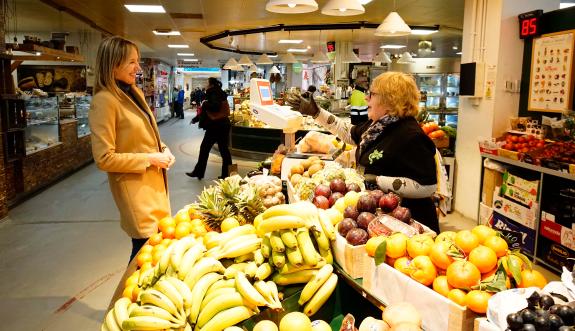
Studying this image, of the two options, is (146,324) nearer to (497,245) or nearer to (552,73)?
(497,245)

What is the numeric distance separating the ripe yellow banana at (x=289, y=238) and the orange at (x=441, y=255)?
50 cm

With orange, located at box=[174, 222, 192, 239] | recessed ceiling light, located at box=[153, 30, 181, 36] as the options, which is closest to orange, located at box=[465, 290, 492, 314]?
orange, located at box=[174, 222, 192, 239]

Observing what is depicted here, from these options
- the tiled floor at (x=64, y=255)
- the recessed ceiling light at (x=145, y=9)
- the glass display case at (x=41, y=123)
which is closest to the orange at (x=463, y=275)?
the tiled floor at (x=64, y=255)

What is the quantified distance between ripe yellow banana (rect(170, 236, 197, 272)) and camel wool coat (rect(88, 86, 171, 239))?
0.86 m

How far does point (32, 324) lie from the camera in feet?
11.6

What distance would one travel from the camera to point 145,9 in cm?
974

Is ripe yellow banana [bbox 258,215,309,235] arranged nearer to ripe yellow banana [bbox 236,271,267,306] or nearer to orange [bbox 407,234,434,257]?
ripe yellow banana [bbox 236,271,267,306]

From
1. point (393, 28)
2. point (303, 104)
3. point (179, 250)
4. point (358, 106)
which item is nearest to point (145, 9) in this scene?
point (358, 106)

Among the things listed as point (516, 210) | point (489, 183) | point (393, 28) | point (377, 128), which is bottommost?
point (516, 210)

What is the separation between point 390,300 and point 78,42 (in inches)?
618

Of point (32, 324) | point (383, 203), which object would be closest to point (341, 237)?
point (383, 203)

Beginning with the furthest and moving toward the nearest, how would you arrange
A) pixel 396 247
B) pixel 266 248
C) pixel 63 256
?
pixel 63 256
pixel 266 248
pixel 396 247

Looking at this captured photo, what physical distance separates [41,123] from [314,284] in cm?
798

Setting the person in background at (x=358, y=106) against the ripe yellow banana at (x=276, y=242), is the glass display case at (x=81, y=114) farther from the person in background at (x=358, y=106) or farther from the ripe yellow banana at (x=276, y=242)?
the ripe yellow banana at (x=276, y=242)
